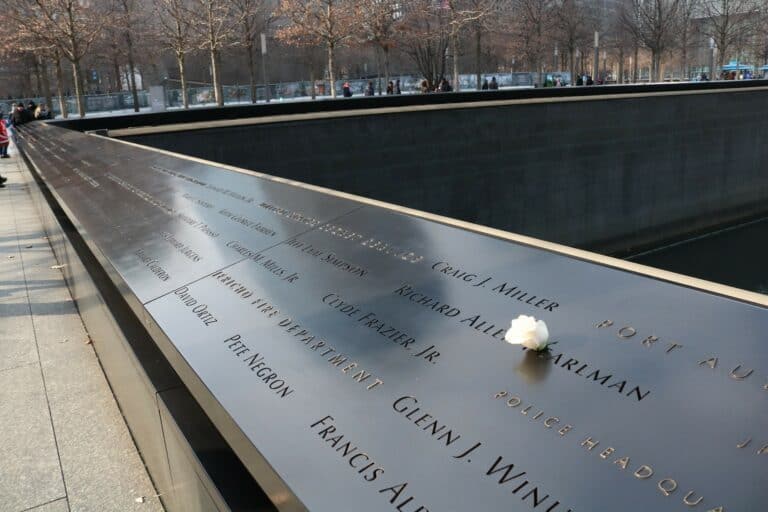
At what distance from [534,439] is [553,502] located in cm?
19

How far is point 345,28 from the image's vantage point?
33.1 metres

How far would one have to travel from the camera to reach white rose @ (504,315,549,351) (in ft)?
5.69

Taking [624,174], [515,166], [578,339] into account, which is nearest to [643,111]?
[624,174]

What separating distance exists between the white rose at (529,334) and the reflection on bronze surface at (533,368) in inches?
1.2

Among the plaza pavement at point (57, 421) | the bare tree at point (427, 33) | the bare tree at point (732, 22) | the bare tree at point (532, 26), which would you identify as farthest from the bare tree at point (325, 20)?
the bare tree at point (732, 22)

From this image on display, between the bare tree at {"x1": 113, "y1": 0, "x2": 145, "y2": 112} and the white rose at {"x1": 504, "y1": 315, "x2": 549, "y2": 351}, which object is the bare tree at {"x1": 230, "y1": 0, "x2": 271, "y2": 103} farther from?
the white rose at {"x1": 504, "y1": 315, "x2": 549, "y2": 351}

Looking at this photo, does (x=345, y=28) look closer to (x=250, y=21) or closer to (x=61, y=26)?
(x=250, y=21)

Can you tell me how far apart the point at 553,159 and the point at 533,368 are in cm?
1593

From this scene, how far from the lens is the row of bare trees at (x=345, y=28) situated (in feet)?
99.1

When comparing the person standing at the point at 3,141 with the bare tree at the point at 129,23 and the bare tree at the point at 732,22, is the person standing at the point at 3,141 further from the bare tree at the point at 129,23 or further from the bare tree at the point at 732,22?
the bare tree at the point at 732,22

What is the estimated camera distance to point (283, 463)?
169 cm

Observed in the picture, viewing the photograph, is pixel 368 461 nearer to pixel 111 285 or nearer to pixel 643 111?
pixel 111 285

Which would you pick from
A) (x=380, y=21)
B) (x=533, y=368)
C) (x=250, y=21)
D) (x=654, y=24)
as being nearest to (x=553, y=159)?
(x=533, y=368)

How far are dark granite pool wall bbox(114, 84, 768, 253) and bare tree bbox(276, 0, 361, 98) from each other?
16408 mm
